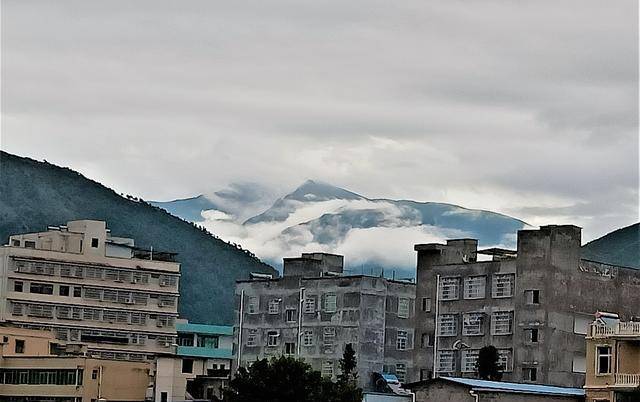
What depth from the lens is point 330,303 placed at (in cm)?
11725

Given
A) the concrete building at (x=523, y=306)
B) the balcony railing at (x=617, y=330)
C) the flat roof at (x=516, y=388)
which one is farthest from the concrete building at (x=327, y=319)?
the balcony railing at (x=617, y=330)

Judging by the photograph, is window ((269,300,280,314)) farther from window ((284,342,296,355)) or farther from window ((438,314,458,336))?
window ((438,314,458,336))

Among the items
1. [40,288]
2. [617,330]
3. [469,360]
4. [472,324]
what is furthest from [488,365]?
[40,288]

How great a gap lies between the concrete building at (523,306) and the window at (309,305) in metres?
10.6

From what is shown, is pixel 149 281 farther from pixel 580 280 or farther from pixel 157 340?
pixel 580 280

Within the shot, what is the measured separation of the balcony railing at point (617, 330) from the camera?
8256cm

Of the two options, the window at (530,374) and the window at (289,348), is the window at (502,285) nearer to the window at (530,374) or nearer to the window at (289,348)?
the window at (530,374)

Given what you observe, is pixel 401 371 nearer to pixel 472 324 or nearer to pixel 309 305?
pixel 309 305

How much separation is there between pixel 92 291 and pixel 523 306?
53766 millimetres

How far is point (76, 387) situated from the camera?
112m

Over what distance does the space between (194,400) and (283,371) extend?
23818 mm

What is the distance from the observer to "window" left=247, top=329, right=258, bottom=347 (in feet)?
401

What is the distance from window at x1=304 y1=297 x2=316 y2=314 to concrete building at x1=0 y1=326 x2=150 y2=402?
Result: 11.6 meters

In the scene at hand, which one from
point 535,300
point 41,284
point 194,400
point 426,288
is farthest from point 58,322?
point 535,300
